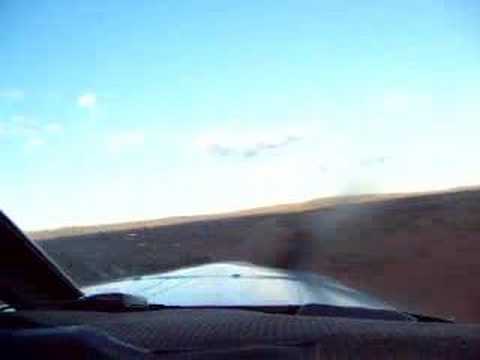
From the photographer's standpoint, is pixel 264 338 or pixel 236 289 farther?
pixel 236 289

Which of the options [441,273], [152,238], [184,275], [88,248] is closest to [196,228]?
[152,238]

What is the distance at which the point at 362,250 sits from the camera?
98.4 feet

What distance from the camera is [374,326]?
1.78 meters

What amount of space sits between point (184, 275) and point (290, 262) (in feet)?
18.3

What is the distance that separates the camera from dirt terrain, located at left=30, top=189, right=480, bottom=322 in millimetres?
18656

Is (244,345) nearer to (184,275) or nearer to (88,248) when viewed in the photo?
(184,275)

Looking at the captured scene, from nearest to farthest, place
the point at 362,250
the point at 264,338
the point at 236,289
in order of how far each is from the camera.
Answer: the point at 264,338, the point at 236,289, the point at 362,250

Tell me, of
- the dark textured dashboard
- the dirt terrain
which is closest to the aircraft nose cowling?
the dark textured dashboard

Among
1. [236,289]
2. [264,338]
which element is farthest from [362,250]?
[264,338]

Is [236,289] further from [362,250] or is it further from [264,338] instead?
[362,250]

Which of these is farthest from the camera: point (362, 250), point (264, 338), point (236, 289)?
point (362, 250)

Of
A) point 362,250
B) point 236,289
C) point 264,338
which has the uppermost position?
point 362,250

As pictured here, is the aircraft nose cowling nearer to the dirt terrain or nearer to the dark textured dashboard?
the dark textured dashboard

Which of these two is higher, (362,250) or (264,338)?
(362,250)
